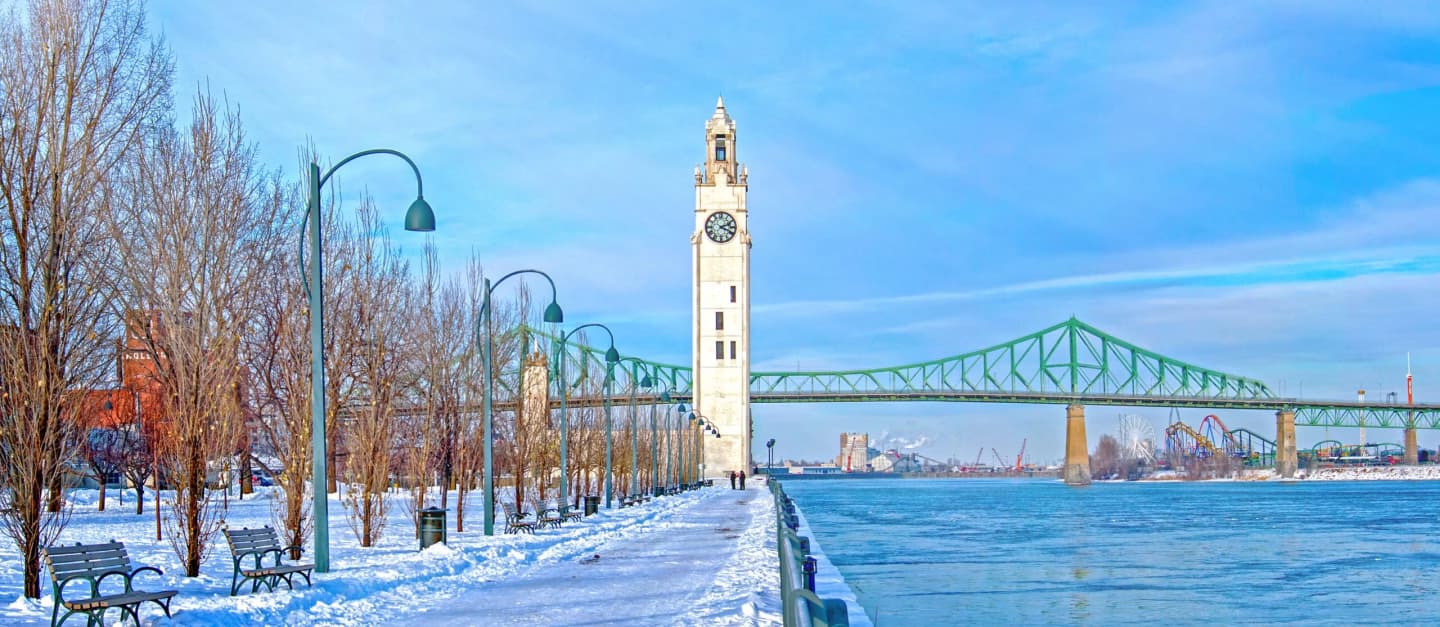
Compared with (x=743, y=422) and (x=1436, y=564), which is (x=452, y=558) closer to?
(x=1436, y=564)

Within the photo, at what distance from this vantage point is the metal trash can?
2194cm

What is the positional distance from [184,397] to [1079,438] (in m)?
125

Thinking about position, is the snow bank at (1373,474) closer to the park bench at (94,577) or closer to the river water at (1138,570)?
the river water at (1138,570)

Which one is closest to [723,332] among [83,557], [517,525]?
[517,525]

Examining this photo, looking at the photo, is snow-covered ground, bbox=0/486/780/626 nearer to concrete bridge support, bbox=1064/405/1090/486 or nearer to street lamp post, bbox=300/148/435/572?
street lamp post, bbox=300/148/435/572

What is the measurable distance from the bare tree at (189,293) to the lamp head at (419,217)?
3.07m

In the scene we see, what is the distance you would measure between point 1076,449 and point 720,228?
171 feet

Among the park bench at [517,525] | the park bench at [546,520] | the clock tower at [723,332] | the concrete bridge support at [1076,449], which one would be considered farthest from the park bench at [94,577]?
the concrete bridge support at [1076,449]

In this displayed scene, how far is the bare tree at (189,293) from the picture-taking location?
58.7ft

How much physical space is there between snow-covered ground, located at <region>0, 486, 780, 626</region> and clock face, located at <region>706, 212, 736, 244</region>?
7105cm

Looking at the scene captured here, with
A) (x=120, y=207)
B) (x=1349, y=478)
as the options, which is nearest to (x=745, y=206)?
(x=120, y=207)

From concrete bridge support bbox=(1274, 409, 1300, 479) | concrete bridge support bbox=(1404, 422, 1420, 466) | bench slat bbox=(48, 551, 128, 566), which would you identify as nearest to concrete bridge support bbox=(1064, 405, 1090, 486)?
concrete bridge support bbox=(1274, 409, 1300, 479)

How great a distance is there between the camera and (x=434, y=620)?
1406 centimetres

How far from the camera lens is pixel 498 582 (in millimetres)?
18266
